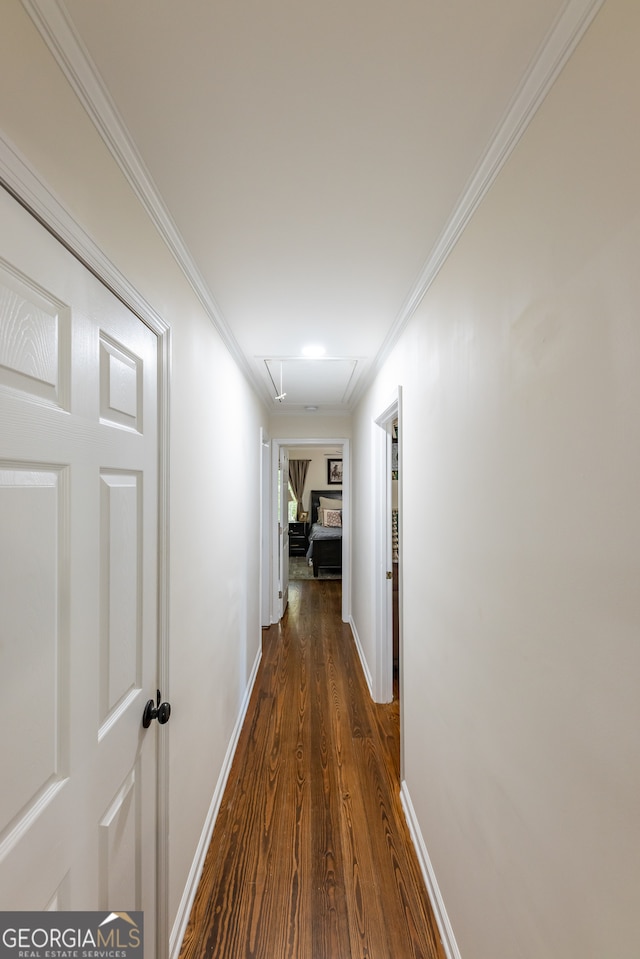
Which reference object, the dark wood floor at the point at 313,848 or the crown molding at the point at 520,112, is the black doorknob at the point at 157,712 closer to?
the dark wood floor at the point at 313,848

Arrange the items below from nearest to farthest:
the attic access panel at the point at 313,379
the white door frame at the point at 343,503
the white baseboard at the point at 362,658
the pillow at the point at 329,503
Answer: the attic access panel at the point at 313,379
the white baseboard at the point at 362,658
the white door frame at the point at 343,503
the pillow at the point at 329,503

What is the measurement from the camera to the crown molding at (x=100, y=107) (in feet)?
2.22

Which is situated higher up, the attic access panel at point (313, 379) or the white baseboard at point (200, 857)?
the attic access panel at point (313, 379)

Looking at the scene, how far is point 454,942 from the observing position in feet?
4.05

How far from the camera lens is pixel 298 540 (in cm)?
804

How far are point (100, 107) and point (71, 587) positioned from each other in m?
1.02

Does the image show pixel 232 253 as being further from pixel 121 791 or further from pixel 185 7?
pixel 121 791

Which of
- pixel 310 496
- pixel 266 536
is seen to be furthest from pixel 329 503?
pixel 266 536

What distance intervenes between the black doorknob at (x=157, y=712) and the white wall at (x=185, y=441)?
0.33 feet

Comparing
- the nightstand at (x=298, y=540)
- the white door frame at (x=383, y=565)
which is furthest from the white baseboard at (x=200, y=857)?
the nightstand at (x=298, y=540)

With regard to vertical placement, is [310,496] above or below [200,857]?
above

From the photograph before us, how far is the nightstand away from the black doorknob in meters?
6.86

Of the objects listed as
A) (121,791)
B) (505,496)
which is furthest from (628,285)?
(121,791)

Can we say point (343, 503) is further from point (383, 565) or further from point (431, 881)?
point (431, 881)
